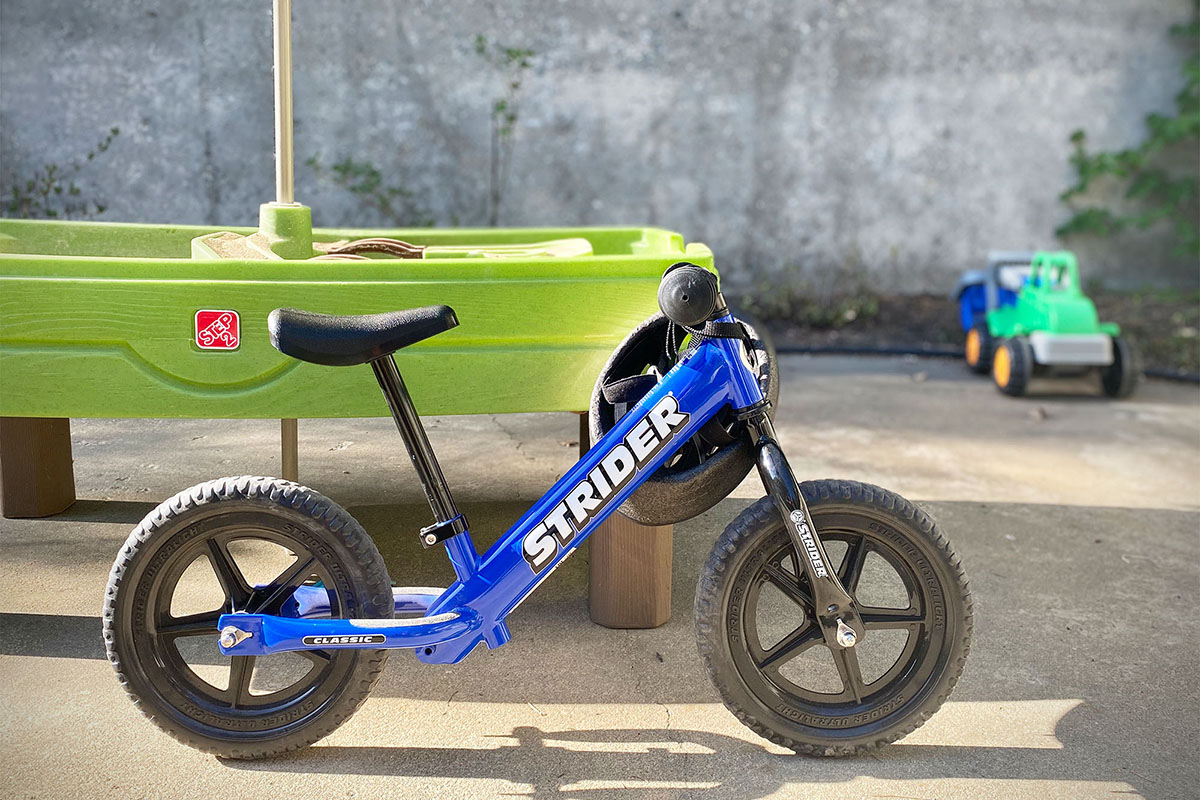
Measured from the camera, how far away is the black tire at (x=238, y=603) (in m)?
1.92

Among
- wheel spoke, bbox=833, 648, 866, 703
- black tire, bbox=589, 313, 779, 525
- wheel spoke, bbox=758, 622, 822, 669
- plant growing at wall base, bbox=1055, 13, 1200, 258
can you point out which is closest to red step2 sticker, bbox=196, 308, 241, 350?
black tire, bbox=589, 313, 779, 525

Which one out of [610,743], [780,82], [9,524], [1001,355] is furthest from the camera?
[780,82]

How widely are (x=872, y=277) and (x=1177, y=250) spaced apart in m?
1.94

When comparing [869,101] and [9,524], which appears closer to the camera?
[9,524]

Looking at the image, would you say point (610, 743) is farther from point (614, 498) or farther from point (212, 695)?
point (212, 695)

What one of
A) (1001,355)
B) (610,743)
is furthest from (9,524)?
(1001,355)

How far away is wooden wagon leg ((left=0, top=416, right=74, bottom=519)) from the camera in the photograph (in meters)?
3.09

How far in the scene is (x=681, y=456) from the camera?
204cm

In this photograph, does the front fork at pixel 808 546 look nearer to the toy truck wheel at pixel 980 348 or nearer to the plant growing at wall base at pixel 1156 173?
the toy truck wheel at pixel 980 348

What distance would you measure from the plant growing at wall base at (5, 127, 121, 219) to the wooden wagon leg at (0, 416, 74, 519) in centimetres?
355

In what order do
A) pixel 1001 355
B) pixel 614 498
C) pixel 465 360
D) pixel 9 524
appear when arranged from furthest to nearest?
pixel 1001 355, pixel 9 524, pixel 465 360, pixel 614 498

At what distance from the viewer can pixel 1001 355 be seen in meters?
5.23

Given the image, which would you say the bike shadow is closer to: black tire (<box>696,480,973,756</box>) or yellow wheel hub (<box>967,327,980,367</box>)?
black tire (<box>696,480,973,756</box>)

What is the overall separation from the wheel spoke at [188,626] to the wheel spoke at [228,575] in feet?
0.17
